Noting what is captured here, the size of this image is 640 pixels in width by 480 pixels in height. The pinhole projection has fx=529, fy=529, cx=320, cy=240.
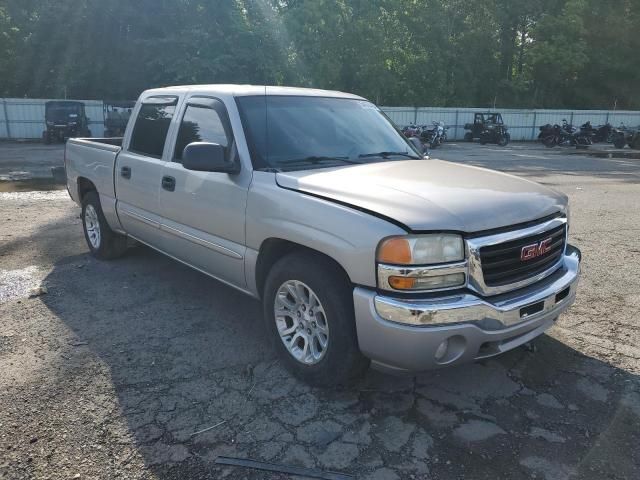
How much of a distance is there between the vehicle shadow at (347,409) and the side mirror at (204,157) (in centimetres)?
138

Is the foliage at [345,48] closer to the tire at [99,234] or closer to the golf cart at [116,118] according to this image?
the golf cart at [116,118]

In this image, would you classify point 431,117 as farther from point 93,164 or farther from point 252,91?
point 252,91

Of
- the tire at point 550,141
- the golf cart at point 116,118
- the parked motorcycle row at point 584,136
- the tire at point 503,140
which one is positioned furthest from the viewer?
the tire at point 550,141

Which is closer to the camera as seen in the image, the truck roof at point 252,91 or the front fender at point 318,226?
the front fender at point 318,226

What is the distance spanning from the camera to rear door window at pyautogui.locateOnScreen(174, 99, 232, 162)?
13.2 feet

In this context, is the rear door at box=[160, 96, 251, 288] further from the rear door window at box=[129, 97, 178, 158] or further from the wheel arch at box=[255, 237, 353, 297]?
the rear door window at box=[129, 97, 178, 158]

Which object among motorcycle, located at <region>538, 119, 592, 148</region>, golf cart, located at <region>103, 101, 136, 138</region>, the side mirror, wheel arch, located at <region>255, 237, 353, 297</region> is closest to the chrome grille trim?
wheel arch, located at <region>255, 237, 353, 297</region>

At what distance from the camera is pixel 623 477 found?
2.64m

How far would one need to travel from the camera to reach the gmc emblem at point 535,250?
3.13 metres

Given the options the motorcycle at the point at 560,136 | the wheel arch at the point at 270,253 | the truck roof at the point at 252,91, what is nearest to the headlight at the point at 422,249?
the wheel arch at the point at 270,253

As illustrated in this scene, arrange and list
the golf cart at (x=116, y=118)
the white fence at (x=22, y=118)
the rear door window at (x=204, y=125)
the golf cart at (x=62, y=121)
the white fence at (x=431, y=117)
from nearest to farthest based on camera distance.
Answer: the rear door window at (x=204, y=125) < the golf cart at (x=62, y=121) < the golf cart at (x=116, y=118) < the white fence at (x=22, y=118) < the white fence at (x=431, y=117)

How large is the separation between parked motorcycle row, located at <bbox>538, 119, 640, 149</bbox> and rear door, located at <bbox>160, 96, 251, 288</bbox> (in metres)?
28.4

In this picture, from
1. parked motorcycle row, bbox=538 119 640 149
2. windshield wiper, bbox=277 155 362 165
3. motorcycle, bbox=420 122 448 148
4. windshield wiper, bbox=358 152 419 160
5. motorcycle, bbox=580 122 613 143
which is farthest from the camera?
motorcycle, bbox=580 122 613 143

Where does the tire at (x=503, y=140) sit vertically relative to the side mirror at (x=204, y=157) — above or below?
above
